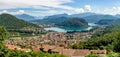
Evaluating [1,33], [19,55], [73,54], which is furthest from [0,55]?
[73,54]

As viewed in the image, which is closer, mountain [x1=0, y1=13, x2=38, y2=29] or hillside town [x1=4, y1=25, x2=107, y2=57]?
hillside town [x1=4, y1=25, x2=107, y2=57]

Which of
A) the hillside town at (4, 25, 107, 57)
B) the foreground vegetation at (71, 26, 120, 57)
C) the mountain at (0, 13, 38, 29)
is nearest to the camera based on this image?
the hillside town at (4, 25, 107, 57)

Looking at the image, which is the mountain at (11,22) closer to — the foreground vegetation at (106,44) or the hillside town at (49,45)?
the hillside town at (49,45)

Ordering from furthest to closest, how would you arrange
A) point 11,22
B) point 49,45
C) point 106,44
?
point 11,22 → point 49,45 → point 106,44

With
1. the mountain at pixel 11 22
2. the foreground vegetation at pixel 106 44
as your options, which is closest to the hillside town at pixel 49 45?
the foreground vegetation at pixel 106 44

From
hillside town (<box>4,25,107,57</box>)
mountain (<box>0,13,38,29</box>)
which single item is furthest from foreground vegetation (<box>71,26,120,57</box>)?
mountain (<box>0,13,38,29</box>)

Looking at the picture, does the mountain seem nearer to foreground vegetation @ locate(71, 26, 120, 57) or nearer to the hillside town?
the hillside town

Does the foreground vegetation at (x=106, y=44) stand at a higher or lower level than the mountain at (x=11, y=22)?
higher

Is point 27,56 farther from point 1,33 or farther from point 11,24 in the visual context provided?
point 11,24

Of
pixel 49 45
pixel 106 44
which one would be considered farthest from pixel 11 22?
pixel 106 44

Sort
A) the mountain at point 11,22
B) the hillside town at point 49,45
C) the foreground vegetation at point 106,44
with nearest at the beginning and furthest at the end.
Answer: the hillside town at point 49,45
the foreground vegetation at point 106,44
the mountain at point 11,22

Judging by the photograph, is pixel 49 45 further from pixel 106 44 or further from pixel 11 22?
pixel 11 22
